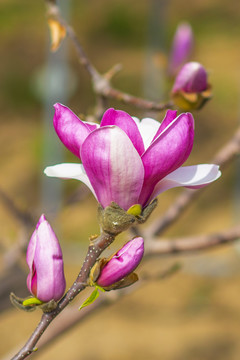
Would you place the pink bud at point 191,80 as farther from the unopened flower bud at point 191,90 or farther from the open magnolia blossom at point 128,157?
the open magnolia blossom at point 128,157

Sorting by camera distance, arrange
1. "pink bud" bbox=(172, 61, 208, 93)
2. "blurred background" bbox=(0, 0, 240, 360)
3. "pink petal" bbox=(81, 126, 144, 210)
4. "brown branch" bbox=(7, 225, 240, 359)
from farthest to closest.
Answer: "blurred background" bbox=(0, 0, 240, 360), "brown branch" bbox=(7, 225, 240, 359), "pink bud" bbox=(172, 61, 208, 93), "pink petal" bbox=(81, 126, 144, 210)

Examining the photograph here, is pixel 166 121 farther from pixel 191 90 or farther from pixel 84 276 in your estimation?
pixel 191 90

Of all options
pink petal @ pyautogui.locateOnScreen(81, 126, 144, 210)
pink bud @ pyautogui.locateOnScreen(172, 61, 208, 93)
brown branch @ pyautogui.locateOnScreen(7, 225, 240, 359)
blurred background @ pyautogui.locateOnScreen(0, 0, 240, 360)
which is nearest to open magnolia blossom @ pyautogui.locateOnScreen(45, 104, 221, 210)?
pink petal @ pyautogui.locateOnScreen(81, 126, 144, 210)

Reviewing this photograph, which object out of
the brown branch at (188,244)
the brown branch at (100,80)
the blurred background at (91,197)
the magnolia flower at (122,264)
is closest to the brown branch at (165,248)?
the brown branch at (188,244)

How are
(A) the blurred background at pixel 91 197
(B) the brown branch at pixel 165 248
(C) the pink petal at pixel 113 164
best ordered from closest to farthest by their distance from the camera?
(C) the pink petal at pixel 113 164, (B) the brown branch at pixel 165 248, (A) the blurred background at pixel 91 197

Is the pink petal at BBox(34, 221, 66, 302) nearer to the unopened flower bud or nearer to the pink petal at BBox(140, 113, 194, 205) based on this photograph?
the pink petal at BBox(140, 113, 194, 205)

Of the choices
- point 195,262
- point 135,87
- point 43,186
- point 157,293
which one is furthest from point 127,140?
point 135,87
